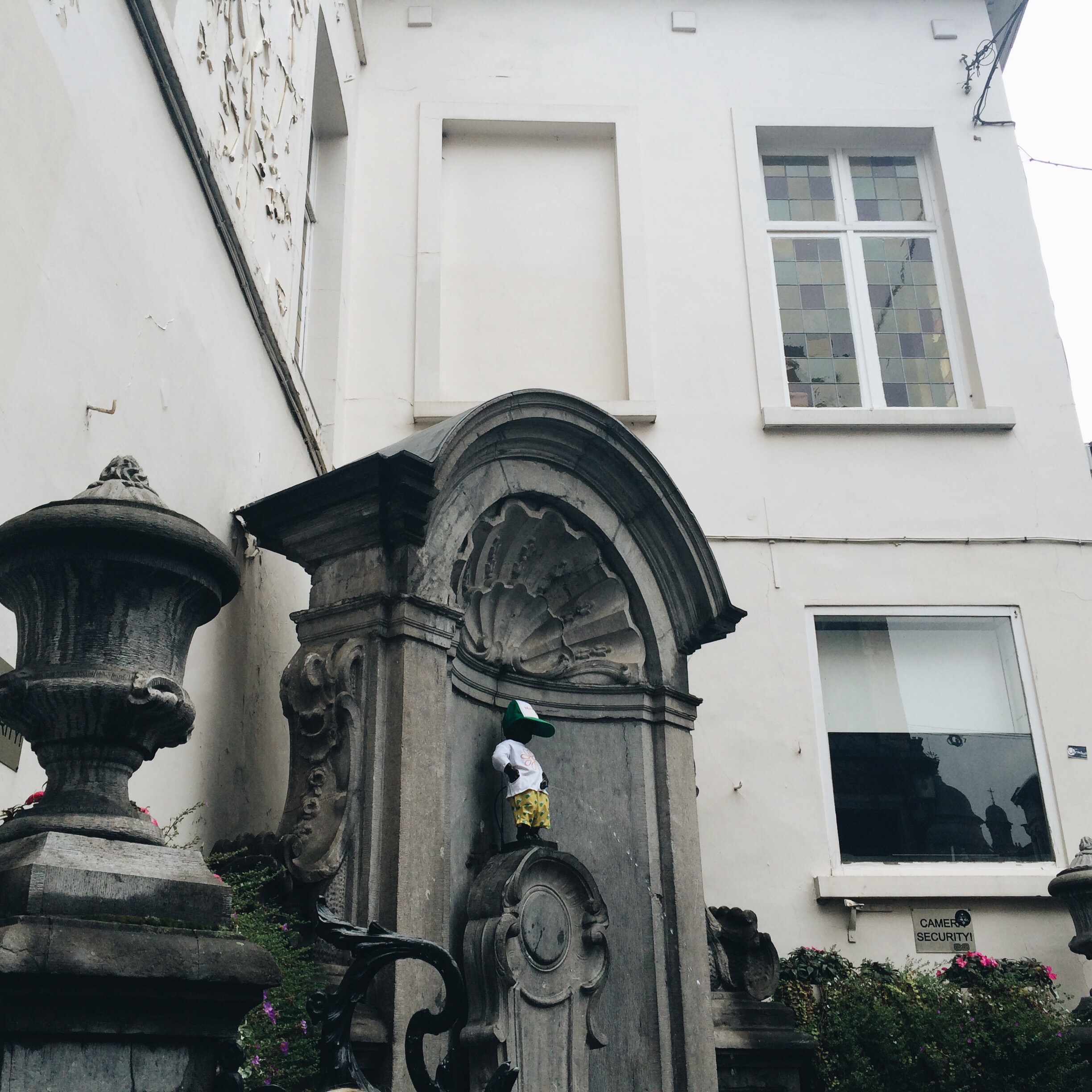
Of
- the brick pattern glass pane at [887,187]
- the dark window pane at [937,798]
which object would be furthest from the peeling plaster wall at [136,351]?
the brick pattern glass pane at [887,187]

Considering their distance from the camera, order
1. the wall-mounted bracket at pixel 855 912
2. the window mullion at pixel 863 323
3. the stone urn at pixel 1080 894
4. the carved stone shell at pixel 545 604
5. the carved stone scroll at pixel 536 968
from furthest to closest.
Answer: the window mullion at pixel 863 323 < the wall-mounted bracket at pixel 855 912 < the stone urn at pixel 1080 894 < the carved stone shell at pixel 545 604 < the carved stone scroll at pixel 536 968

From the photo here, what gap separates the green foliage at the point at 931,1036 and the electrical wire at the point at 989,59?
6217mm

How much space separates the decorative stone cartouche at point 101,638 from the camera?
2.05 metres

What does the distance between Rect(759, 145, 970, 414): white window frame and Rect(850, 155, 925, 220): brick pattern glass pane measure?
33 mm

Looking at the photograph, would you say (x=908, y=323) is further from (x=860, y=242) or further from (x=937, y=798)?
(x=937, y=798)

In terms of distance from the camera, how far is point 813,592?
759 centimetres

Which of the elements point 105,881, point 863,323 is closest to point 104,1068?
point 105,881

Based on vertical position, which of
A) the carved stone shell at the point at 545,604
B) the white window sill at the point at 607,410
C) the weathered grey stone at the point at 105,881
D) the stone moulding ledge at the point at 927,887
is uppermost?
the white window sill at the point at 607,410

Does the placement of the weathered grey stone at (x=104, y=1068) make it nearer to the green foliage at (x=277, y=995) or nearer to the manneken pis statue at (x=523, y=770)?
the green foliage at (x=277, y=995)

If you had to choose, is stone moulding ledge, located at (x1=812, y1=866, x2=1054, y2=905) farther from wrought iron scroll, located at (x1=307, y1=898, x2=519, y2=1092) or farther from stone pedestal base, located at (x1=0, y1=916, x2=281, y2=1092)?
stone pedestal base, located at (x1=0, y1=916, x2=281, y2=1092)

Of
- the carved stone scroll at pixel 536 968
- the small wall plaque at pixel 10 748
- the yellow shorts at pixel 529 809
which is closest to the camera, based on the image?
the small wall plaque at pixel 10 748

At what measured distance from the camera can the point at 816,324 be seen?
28.4 ft

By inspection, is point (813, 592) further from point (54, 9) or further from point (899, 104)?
point (54, 9)

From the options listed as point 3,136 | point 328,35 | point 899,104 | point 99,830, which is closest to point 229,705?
point 3,136
